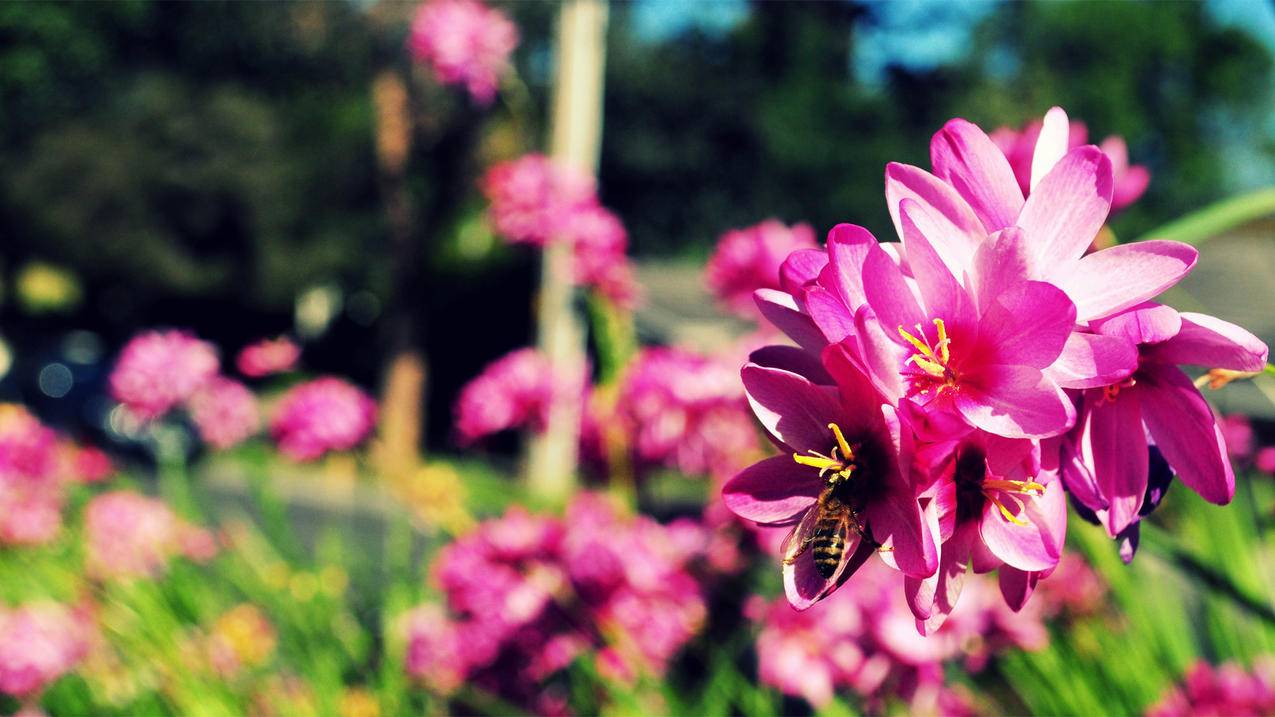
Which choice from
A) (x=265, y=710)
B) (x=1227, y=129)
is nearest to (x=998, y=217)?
(x=265, y=710)

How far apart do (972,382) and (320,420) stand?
7.11 feet

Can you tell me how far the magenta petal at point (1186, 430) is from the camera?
70cm

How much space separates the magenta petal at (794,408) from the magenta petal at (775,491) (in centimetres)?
3

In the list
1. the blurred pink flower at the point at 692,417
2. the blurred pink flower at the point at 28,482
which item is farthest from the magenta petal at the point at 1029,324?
the blurred pink flower at the point at 28,482

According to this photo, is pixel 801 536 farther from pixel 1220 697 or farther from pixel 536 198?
pixel 536 198

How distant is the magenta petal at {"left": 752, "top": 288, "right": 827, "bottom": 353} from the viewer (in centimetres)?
72

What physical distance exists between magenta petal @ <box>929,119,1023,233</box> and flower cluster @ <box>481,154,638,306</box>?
1.97 meters

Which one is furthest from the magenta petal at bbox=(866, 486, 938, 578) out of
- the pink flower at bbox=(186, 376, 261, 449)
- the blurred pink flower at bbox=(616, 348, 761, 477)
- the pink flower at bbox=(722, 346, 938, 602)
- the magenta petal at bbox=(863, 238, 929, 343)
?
the pink flower at bbox=(186, 376, 261, 449)

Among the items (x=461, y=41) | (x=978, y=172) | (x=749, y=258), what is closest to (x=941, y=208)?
(x=978, y=172)

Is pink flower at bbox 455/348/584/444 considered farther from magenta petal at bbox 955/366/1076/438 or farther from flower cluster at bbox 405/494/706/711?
magenta petal at bbox 955/366/1076/438

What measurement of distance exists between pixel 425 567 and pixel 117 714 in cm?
87

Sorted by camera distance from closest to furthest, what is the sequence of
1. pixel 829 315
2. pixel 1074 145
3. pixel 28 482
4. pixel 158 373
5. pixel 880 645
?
pixel 829 315
pixel 1074 145
pixel 880 645
pixel 158 373
pixel 28 482

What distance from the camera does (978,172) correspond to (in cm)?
71

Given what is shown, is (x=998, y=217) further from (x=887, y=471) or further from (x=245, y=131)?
(x=245, y=131)
